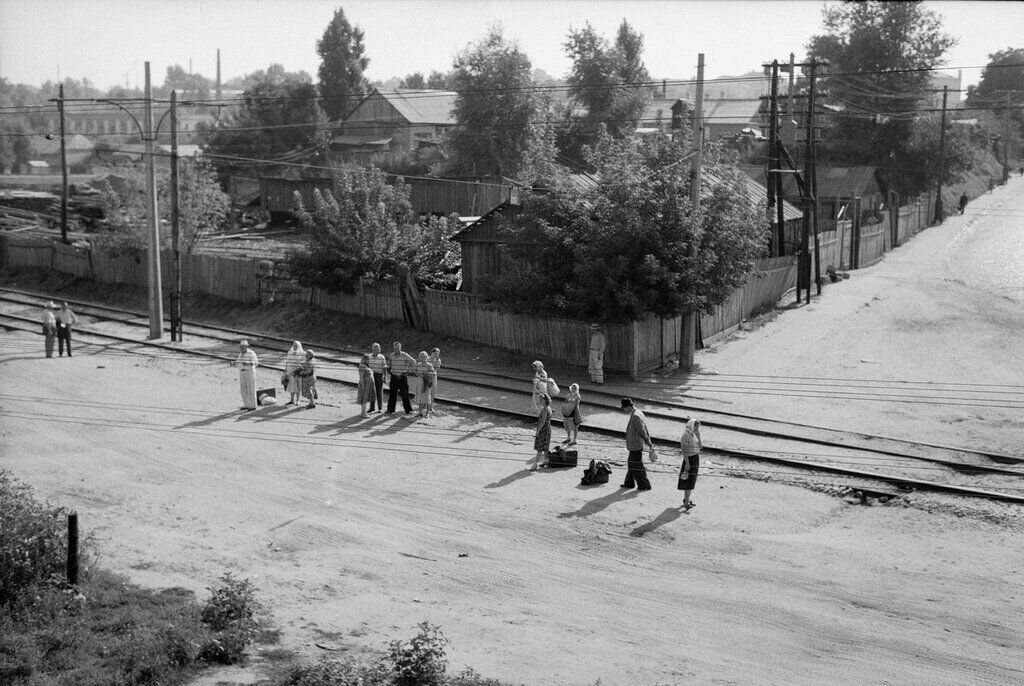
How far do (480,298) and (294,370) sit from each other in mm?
7691

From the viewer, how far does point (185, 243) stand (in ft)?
139

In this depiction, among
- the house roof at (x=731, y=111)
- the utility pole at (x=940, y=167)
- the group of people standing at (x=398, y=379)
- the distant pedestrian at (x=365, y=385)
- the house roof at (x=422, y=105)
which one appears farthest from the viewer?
the house roof at (x=731, y=111)

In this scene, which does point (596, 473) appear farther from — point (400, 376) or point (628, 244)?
point (628, 244)

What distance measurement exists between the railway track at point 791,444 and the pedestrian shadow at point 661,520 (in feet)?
11.5

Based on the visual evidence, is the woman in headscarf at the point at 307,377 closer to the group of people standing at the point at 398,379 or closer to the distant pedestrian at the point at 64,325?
the group of people standing at the point at 398,379

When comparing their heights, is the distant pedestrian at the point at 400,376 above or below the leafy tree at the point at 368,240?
below

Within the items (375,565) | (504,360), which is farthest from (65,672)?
(504,360)

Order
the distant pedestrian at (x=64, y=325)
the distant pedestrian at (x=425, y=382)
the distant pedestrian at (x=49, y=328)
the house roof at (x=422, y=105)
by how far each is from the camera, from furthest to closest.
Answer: the house roof at (x=422, y=105) < the distant pedestrian at (x=64, y=325) < the distant pedestrian at (x=49, y=328) < the distant pedestrian at (x=425, y=382)

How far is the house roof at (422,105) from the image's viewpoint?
7312cm

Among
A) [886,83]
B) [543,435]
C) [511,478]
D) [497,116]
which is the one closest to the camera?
[511,478]

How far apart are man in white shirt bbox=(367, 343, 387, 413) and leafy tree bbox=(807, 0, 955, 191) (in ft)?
159

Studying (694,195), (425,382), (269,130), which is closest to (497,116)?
(269,130)

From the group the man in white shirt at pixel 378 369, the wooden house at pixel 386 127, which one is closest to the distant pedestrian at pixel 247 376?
the man in white shirt at pixel 378 369

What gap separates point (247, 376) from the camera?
923 inches
